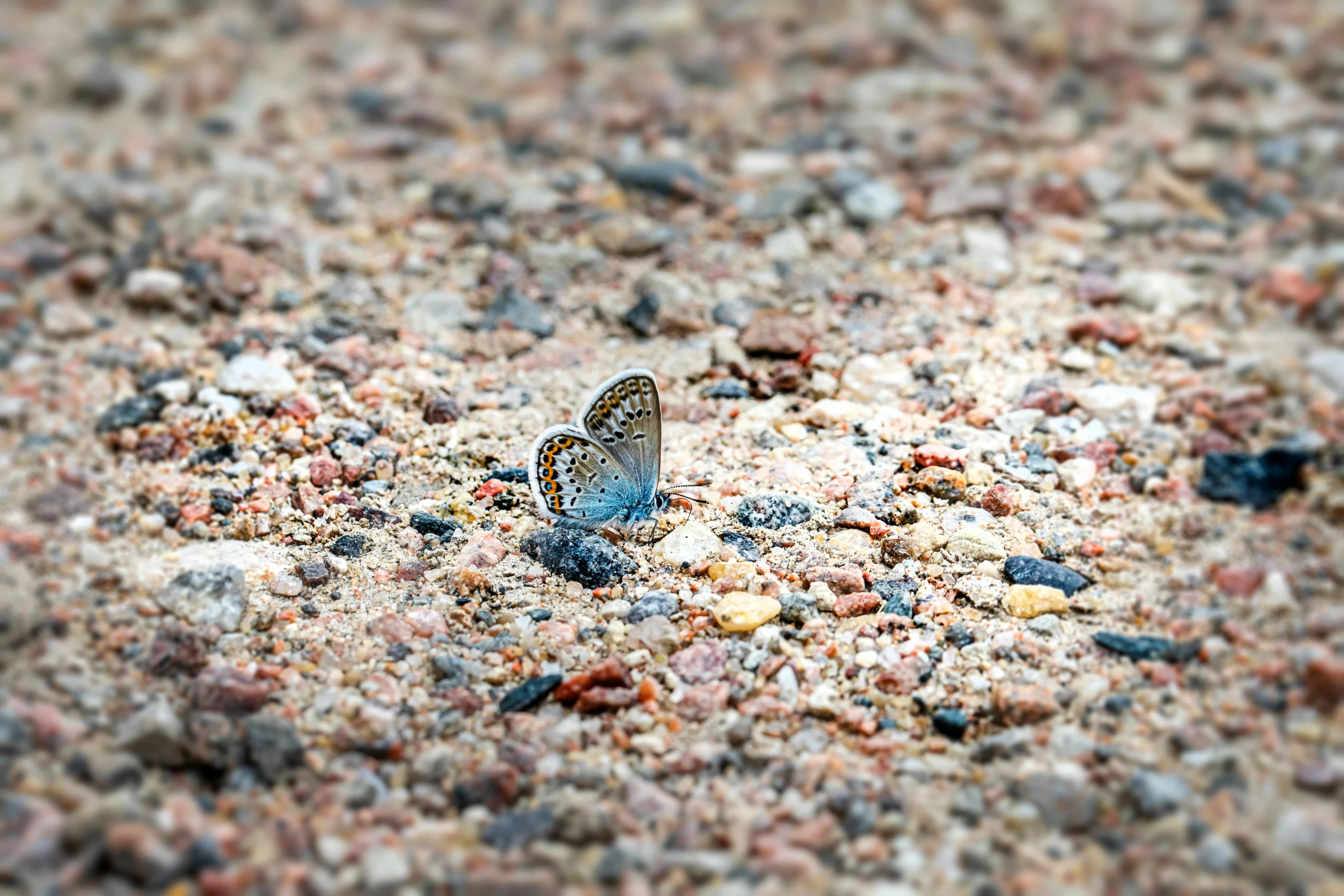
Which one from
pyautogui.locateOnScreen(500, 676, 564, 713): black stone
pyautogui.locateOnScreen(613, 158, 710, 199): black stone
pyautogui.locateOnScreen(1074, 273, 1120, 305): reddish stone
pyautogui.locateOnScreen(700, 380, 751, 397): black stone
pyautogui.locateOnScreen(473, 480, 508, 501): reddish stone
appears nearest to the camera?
pyautogui.locateOnScreen(500, 676, 564, 713): black stone

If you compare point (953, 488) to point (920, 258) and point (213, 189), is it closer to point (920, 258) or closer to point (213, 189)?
point (920, 258)

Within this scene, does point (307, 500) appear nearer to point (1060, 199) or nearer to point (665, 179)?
point (665, 179)

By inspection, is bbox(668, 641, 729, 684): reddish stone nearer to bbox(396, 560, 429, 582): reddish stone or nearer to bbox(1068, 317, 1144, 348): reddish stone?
bbox(396, 560, 429, 582): reddish stone

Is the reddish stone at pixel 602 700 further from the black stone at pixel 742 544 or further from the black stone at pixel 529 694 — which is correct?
the black stone at pixel 742 544

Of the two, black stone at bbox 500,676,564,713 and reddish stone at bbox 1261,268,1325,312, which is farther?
reddish stone at bbox 1261,268,1325,312

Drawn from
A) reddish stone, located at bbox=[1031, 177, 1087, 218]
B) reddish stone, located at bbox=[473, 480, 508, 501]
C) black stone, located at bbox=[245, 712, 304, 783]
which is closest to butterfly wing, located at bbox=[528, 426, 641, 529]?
reddish stone, located at bbox=[473, 480, 508, 501]
